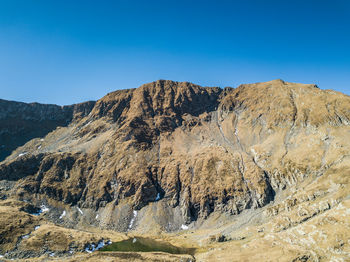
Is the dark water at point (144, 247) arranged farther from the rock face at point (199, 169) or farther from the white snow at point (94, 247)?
the rock face at point (199, 169)

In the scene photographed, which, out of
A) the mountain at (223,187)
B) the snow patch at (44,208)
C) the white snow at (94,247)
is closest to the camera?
the mountain at (223,187)

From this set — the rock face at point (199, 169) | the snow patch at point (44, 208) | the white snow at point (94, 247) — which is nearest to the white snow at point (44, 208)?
the snow patch at point (44, 208)

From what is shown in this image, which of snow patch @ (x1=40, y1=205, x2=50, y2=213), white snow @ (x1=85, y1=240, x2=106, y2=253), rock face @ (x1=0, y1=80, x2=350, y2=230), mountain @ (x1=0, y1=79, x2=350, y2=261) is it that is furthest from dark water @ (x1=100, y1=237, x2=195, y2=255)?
snow patch @ (x1=40, y1=205, x2=50, y2=213)

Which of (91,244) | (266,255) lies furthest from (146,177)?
(266,255)

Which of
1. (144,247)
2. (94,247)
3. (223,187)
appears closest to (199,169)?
(223,187)

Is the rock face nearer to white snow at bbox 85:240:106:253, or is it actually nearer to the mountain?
the mountain

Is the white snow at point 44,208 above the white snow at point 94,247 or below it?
above

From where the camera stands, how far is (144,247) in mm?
108188

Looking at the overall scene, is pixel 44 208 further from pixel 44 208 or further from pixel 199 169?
pixel 199 169

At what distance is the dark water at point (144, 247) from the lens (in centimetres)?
10281

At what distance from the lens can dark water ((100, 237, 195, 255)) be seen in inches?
4048

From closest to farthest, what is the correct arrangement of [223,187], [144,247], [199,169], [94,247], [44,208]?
[94,247] → [144,247] → [223,187] → [44,208] → [199,169]

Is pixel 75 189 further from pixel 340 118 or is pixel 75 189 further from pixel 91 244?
→ pixel 340 118

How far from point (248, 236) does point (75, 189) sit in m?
131
